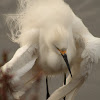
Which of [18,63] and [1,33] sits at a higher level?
[18,63]

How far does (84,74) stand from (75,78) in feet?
0.56

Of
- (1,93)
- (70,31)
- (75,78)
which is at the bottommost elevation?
(75,78)

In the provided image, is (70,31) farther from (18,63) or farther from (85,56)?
(18,63)

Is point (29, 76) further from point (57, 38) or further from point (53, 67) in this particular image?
point (57, 38)

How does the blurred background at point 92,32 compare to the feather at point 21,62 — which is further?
the blurred background at point 92,32

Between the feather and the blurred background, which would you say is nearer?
the feather

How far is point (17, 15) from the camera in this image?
312 cm

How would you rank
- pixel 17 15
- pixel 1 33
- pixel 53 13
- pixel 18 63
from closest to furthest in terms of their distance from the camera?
1. pixel 18 63
2. pixel 53 13
3. pixel 17 15
4. pixel 1 33

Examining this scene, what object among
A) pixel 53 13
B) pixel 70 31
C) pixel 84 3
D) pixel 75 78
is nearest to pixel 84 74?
pixel 75 78

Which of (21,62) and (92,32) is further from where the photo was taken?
(92,32)

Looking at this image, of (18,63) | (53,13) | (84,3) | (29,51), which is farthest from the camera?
(84,3)

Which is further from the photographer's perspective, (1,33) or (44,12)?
(1,33)

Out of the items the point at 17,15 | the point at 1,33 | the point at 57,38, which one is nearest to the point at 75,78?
the point at 57,38

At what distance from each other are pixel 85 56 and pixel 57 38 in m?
0.30
